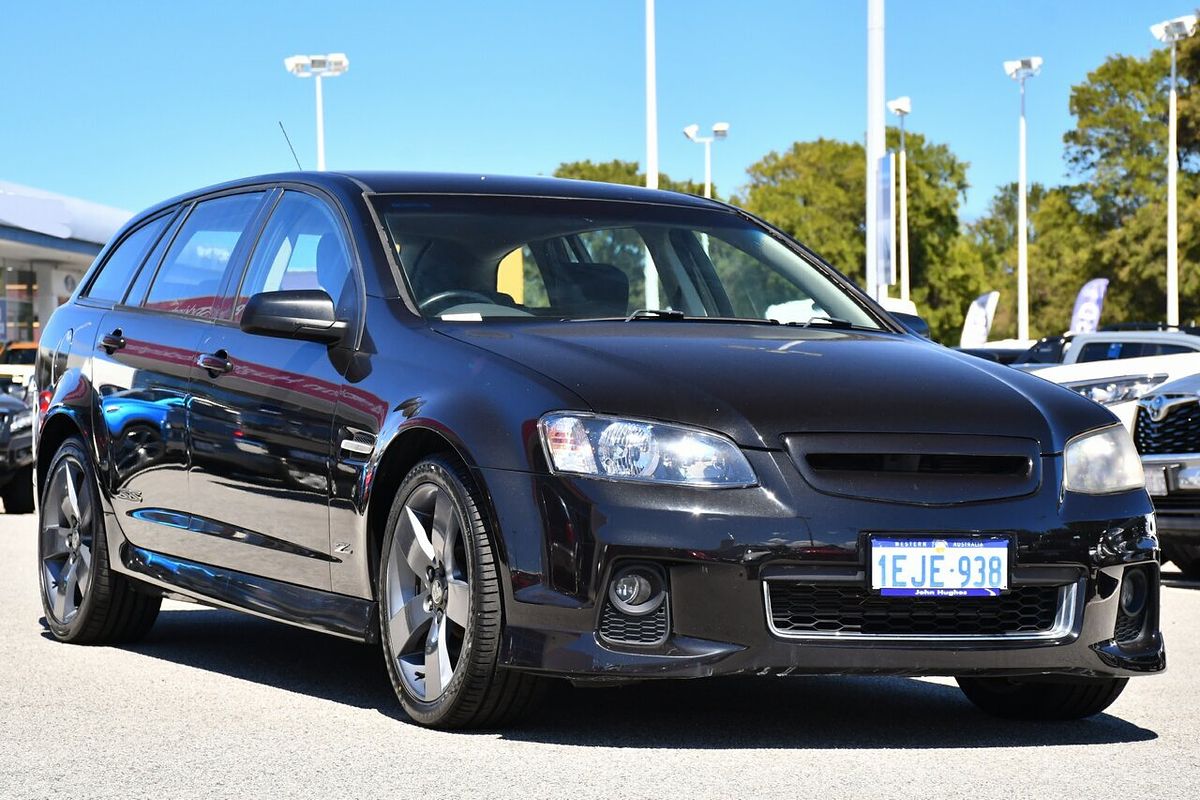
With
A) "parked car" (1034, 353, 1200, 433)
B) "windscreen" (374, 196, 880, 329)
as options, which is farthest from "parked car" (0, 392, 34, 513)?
"windscreen" (374, 196, 880, 329)

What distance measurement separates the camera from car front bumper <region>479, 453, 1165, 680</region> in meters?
5.19

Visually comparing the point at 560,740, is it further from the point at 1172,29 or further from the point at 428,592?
the point at 1172,29

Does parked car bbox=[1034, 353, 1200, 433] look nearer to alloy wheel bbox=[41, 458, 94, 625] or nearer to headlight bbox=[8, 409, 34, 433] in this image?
alloy wheel bbox=[41, 458, 94, 625]

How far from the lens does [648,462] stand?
5254 mm

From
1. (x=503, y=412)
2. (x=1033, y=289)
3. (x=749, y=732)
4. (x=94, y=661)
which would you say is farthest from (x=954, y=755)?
(x=1033, y=289)

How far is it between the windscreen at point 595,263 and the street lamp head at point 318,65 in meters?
45.0

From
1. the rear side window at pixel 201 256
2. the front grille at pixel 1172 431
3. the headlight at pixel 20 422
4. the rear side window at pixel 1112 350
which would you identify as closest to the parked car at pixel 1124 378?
the front grille at pixel 1172 431

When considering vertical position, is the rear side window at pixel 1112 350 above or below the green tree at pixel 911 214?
below

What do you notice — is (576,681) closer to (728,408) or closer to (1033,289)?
(728,408)

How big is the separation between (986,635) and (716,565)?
76 centimetres

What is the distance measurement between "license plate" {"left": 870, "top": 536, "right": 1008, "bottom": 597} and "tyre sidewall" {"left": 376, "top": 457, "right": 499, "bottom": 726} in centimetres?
99

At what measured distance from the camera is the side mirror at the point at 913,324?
23.4 feet

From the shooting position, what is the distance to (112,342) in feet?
25.9

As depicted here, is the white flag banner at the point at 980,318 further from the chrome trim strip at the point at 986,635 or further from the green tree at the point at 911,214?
the chrome trim strip at the point at 986,635
